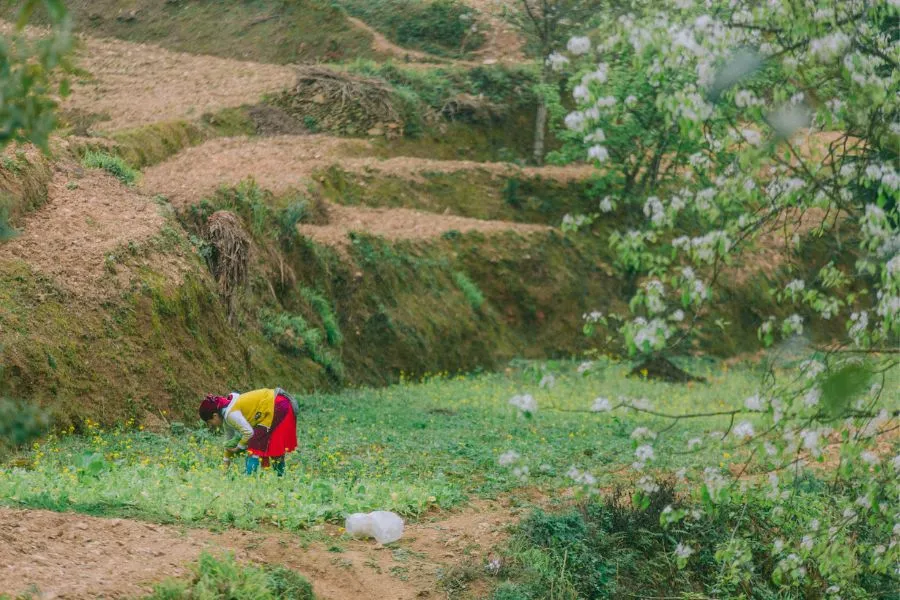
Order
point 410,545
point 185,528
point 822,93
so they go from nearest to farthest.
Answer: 1. point 822,93
2. point 185,528
3. point 410,545

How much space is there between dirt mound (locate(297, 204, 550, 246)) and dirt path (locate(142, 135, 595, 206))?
1.33 meters

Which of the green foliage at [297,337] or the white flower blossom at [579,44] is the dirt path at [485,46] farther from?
the white flower blossom at [579,44]

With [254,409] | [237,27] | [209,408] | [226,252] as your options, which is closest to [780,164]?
[254,409]

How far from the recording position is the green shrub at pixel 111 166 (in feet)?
58.9

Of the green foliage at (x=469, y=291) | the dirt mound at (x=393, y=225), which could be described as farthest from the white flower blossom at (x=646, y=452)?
the green foliage at (x=469, y=291)

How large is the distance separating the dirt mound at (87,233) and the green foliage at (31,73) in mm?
11364

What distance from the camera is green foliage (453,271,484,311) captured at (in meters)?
25.5

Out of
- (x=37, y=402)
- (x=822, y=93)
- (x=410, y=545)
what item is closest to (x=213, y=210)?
(x=37, y=402)

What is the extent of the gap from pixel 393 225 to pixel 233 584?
1882 cm

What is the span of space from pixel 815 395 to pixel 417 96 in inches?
1109

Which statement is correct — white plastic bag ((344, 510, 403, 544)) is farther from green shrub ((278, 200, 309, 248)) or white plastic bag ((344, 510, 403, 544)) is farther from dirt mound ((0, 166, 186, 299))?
green shrub ((278, 200, 309, 248))

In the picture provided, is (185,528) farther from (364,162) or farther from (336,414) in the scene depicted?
(364,162)

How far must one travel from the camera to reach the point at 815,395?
569 cm

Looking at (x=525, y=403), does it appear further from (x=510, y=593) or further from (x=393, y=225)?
(x=393, y=225)
